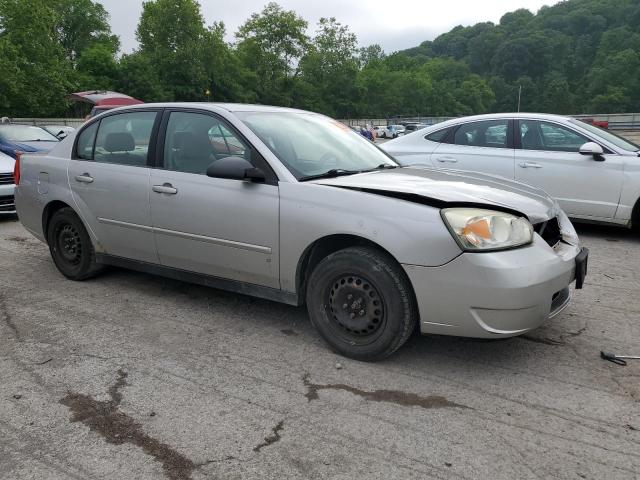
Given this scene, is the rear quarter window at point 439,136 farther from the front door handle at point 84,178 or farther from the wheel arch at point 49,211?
the wheel arch at point 49,211

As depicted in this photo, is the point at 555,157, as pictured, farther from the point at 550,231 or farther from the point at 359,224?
the point at 359,224

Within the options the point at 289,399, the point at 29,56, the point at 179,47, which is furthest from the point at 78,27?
the point at 289,399

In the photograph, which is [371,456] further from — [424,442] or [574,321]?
[574,321]

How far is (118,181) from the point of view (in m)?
4.43

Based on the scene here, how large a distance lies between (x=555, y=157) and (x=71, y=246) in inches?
216

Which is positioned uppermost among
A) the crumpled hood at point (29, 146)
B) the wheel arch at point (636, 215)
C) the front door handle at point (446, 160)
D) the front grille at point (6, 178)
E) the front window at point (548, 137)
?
the front window at point (548, 137)

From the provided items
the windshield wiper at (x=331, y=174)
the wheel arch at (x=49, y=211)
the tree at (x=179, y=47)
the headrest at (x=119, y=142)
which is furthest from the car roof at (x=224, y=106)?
the tree at (x=179, y=47)

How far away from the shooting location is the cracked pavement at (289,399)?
2391mm

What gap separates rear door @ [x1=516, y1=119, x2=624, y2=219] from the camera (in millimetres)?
6367

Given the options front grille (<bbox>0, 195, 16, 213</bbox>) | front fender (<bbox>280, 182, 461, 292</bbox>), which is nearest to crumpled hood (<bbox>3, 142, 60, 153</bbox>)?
front grille (<bbox>0, 195, 16, 213</bbox>)

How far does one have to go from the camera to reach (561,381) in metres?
3.09

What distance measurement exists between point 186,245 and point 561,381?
2.65m

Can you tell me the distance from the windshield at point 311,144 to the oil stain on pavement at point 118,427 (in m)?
1.77

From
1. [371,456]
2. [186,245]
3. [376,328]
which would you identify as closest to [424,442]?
[371,456]
